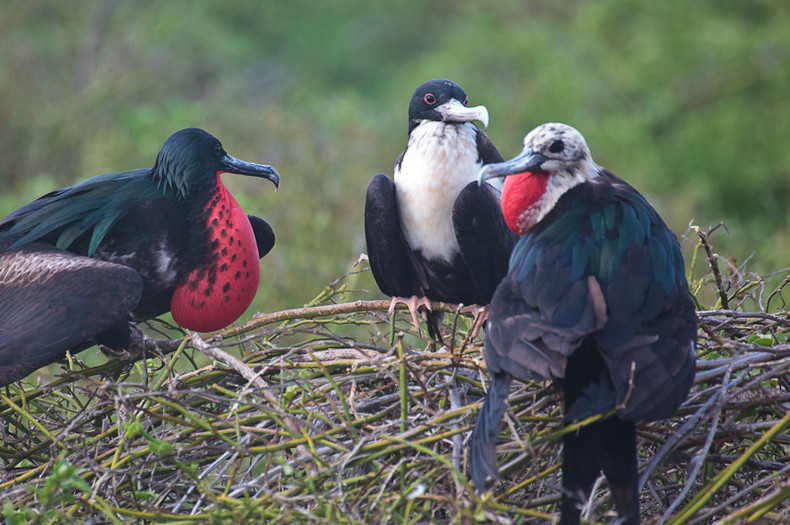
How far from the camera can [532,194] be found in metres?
3.27

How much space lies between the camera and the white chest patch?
4.02 metres

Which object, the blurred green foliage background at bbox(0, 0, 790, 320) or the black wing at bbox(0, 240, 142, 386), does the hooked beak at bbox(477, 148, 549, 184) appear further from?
the blurred green foliage background at bbox(0, 0, 790, 320)

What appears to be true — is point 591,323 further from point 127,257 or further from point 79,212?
point 79,212

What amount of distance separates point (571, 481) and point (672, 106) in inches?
431

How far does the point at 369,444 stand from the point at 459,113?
5.43ft

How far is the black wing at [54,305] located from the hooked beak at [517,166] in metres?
1.32

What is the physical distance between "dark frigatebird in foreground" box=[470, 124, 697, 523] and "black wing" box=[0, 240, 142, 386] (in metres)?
1.35

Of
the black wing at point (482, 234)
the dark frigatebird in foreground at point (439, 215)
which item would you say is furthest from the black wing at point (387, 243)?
the black wing at point (482, 234)

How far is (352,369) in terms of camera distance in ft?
10.3

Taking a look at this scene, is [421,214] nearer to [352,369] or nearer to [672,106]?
[352,369]

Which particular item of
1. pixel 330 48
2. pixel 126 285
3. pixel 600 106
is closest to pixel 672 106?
pixel 600 106

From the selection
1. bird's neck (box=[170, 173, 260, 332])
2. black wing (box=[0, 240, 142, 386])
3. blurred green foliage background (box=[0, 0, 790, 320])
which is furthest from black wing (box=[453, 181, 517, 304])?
blurred green foliage background (box=[0, 0, 790, 320])

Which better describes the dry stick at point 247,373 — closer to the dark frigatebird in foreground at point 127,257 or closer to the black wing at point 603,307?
the dark frigatebird in foreground at point 127,257

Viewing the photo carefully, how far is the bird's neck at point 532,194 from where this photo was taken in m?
3.24
